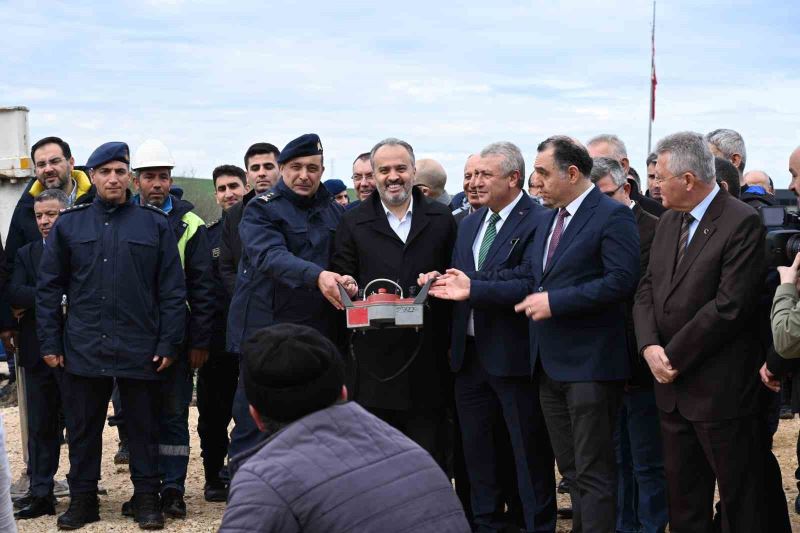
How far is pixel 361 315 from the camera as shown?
5375mm

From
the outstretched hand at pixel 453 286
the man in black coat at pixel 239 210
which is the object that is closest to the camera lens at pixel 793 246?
the outstretched hand at pixel 453 286

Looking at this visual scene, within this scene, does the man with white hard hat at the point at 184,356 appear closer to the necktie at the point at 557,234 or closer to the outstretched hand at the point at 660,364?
the necktie at the point at 557,234

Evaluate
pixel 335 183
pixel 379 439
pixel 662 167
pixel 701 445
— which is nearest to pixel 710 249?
pixel 662 167

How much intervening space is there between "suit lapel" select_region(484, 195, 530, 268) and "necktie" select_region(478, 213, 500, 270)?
0.03 metres

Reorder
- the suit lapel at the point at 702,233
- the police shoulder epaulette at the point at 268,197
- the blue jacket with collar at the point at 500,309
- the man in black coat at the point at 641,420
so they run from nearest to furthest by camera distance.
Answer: the suit lapel at the point at 702,233
the blue jacket with collar at the point at 500,309
the man in black coat at the point at 641,420
the police shoulder epaulette at the point at 268,197

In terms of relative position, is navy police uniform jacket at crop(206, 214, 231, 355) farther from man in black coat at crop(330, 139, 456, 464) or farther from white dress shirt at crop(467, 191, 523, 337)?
white dress shirt at crop(467, 191, 523, 337)

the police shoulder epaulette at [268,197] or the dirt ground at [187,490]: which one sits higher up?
the police shoulder epaulette at [268,197]

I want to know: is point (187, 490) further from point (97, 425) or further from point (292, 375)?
point (292, 375)

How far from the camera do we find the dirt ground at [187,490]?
22.1 feet

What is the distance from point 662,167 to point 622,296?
647 millimetres

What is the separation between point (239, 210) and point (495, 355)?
2518mm

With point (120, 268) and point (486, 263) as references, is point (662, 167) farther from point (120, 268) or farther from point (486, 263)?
point (120, 268)

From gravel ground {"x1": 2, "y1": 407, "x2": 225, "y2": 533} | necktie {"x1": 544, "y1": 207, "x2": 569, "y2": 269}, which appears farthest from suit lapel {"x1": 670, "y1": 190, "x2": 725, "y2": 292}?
gravel ground {"x1": 2, "y1": 407, "x2": 225, "y2": 533}

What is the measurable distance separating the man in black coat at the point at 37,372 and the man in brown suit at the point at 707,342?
13.1ft
